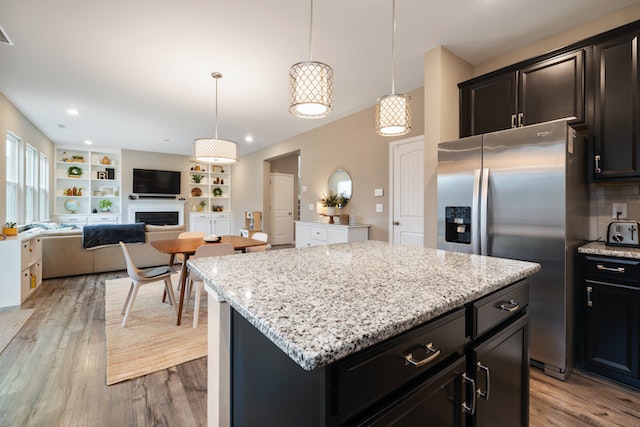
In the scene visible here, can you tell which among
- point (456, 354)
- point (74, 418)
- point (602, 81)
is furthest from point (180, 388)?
point (602, 81)

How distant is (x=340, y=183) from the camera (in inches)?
191

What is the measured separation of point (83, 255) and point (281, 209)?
4.18 meters

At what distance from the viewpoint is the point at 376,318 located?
69 centimetres

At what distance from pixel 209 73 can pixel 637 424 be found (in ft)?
14.4

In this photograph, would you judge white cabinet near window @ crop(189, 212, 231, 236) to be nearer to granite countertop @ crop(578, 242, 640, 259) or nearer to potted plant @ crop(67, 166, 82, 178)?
potted plant @ crop(67, 166, 82, 178)

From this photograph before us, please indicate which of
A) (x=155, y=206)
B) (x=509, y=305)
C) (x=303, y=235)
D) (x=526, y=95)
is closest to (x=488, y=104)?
(x=526, y=95)

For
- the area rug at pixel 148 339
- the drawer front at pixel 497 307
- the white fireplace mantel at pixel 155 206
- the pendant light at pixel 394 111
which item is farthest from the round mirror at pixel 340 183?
the white fireplace mantel at pixel 155 206

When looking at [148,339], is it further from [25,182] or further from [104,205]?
[104,205]

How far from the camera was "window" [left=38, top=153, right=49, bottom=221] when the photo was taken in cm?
596

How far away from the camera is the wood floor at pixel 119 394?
62.7 inches

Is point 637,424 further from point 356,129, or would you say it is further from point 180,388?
point 356,129

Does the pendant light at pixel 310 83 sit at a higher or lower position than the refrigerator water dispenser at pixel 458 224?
higher

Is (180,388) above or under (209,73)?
under

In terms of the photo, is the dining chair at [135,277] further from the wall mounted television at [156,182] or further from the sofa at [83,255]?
the wall mounted television at [156,182]
